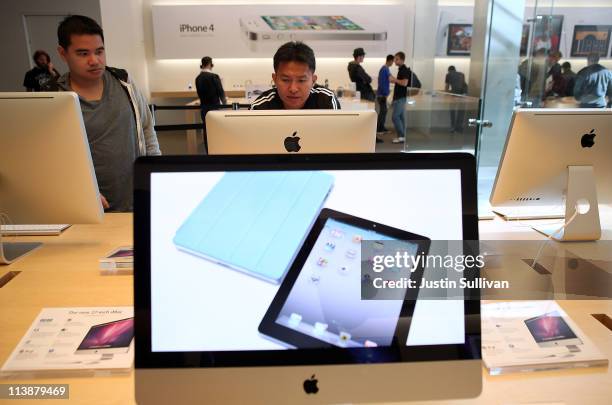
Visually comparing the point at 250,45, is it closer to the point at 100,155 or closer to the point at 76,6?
the point at 76,6

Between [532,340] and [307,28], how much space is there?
25.9ft

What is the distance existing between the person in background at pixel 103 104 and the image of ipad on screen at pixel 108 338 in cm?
117

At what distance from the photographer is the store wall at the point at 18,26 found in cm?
784

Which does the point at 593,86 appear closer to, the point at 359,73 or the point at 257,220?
the point at 359,73

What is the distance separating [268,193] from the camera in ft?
2.47

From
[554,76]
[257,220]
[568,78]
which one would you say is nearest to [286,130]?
[257,220]

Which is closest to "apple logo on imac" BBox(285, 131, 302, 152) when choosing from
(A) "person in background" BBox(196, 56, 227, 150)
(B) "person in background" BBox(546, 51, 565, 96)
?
(B) "person in background" BBox(546, 51, 565, 96)

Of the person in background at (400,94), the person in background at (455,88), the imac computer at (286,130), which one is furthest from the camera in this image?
the person in background at (400,94)

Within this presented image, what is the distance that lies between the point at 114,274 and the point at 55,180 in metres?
0.36

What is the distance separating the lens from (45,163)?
4.42ft

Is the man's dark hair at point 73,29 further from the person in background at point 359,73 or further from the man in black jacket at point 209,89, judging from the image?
the person in background at point 359,73

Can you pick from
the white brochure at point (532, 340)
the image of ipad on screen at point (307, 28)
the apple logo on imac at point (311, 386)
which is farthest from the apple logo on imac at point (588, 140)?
the image of ipad on screen at point (307, 28)

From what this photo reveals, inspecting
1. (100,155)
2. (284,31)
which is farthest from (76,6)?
(100,155)

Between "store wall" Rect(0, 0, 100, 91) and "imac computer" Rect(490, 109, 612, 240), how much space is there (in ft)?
28.9
